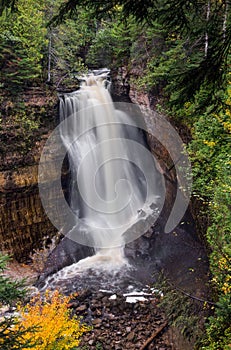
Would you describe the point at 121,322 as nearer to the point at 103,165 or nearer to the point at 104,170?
the point at 104,170

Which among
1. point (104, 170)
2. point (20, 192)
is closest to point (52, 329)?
point (20, 192)

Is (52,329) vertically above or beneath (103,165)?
beneath

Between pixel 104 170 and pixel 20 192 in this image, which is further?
pixel 104 170

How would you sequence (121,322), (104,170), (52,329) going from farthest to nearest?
1. (104,170)
2. (121,322)
3. (52,329)

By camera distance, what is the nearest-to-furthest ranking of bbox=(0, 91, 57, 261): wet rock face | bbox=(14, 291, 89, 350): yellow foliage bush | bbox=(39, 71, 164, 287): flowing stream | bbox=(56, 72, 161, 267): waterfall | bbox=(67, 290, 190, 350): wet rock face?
bbox=(14, 291, 89, 350): yellow foliage bush
bbox=(67, 290, 190, 350): wet rock face
bbox=(0, 91, 57, 261): wet rock face
bbox=(39, 71, 164, 287): flowing stream
bbox=(56, 72, 161, 267): waterfall

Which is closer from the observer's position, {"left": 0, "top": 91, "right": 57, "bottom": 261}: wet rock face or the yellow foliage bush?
the yellow foliage bush

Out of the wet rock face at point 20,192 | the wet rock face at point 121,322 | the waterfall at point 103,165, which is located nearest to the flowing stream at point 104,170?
the waterfall at point 103,165

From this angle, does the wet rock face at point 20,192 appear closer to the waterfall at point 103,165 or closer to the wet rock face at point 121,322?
the waterfall at point 103,165

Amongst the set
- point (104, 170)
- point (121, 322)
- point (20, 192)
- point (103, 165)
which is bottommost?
point (121, 322)

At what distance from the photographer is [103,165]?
17.5 meters

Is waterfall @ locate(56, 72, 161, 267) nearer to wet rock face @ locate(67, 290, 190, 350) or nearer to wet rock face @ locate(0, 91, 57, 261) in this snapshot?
wet rock face @ locate(0, 91, 57, 261)

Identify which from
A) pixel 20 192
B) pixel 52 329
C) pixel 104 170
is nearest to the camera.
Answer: pixel 52 329

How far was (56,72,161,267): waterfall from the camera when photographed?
1610cm

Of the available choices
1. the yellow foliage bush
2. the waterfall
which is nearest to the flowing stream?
the waterfall
